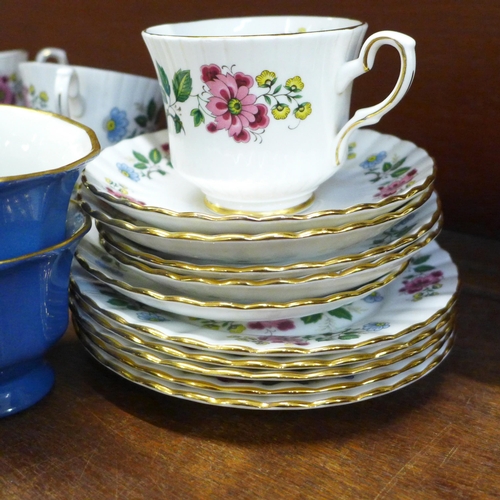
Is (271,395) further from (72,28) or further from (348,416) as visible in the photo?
(72,28)

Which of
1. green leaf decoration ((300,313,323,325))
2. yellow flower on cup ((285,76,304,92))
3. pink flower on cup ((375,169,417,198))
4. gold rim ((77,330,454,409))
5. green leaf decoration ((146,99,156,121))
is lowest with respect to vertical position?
gold rim ((77,330,454,409))

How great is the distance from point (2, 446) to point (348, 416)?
243 millimetres

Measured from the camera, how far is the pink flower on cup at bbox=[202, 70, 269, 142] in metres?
0.46

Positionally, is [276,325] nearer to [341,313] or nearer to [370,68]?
[341,313]

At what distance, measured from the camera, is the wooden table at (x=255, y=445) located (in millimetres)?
387

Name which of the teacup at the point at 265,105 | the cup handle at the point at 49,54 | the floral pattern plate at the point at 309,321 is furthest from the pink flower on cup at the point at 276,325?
the cup handle at the point at 49,54

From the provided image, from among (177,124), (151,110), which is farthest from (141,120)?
(177,124)

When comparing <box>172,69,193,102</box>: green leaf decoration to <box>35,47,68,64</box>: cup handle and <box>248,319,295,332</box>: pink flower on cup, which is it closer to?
<box>248,319,295,332</box>: pink flower on cup

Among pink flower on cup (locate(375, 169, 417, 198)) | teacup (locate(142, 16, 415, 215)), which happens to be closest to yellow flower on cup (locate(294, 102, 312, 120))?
teacup (locate(142, 16, 415, 215))

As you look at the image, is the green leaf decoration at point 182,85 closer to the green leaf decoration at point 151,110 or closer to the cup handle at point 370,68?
the cup handle at point 370,68

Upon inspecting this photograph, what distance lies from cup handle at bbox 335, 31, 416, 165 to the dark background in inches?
7.8

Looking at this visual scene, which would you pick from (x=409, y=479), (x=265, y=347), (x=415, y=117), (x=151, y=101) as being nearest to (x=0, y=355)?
(x=265, y=347)

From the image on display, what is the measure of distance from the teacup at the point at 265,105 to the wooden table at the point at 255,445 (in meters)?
0.18

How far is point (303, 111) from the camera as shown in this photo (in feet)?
1.58
